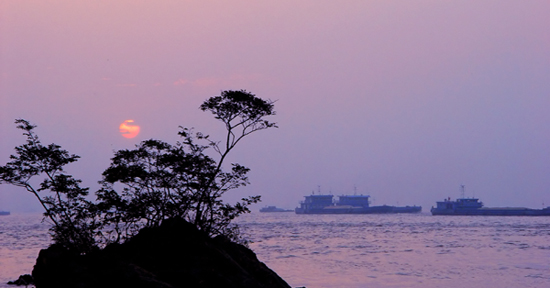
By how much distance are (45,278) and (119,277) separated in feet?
12.9

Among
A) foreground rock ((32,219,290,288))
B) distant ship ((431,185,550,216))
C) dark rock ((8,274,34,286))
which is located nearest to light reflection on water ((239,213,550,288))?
foreground rock ((32,219,290,288))

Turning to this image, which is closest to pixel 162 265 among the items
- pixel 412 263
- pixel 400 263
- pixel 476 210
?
pixel 400 263

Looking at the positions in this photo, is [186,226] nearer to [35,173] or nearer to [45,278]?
[45,278]

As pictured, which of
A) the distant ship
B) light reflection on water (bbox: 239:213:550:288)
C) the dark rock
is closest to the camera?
the dark rock

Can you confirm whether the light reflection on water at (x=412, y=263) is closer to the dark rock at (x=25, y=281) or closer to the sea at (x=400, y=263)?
the sea at (x=400, y=263)

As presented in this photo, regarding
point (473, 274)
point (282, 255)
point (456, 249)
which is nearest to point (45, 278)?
point (473, 274)

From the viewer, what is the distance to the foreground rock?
54.3 feet

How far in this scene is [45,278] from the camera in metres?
18.5

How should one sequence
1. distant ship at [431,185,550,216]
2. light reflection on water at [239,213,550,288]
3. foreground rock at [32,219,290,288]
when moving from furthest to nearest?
distant ship at [431,185,550,216]
light reflection on water at [239,213,550,288]
foreground rock at [32,219,290,288]

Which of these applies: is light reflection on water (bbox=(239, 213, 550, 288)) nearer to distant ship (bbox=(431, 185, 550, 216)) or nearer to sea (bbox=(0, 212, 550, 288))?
sea (bbox=(0, 212, 550, 288))

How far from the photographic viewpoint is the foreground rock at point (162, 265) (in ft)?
54.3

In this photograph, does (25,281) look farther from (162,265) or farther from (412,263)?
(412,263)

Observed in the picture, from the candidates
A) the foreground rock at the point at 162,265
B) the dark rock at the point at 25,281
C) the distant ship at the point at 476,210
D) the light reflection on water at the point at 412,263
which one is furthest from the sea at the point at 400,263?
the distant ship at the point at 476,210

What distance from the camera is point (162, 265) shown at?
18.1 metres
